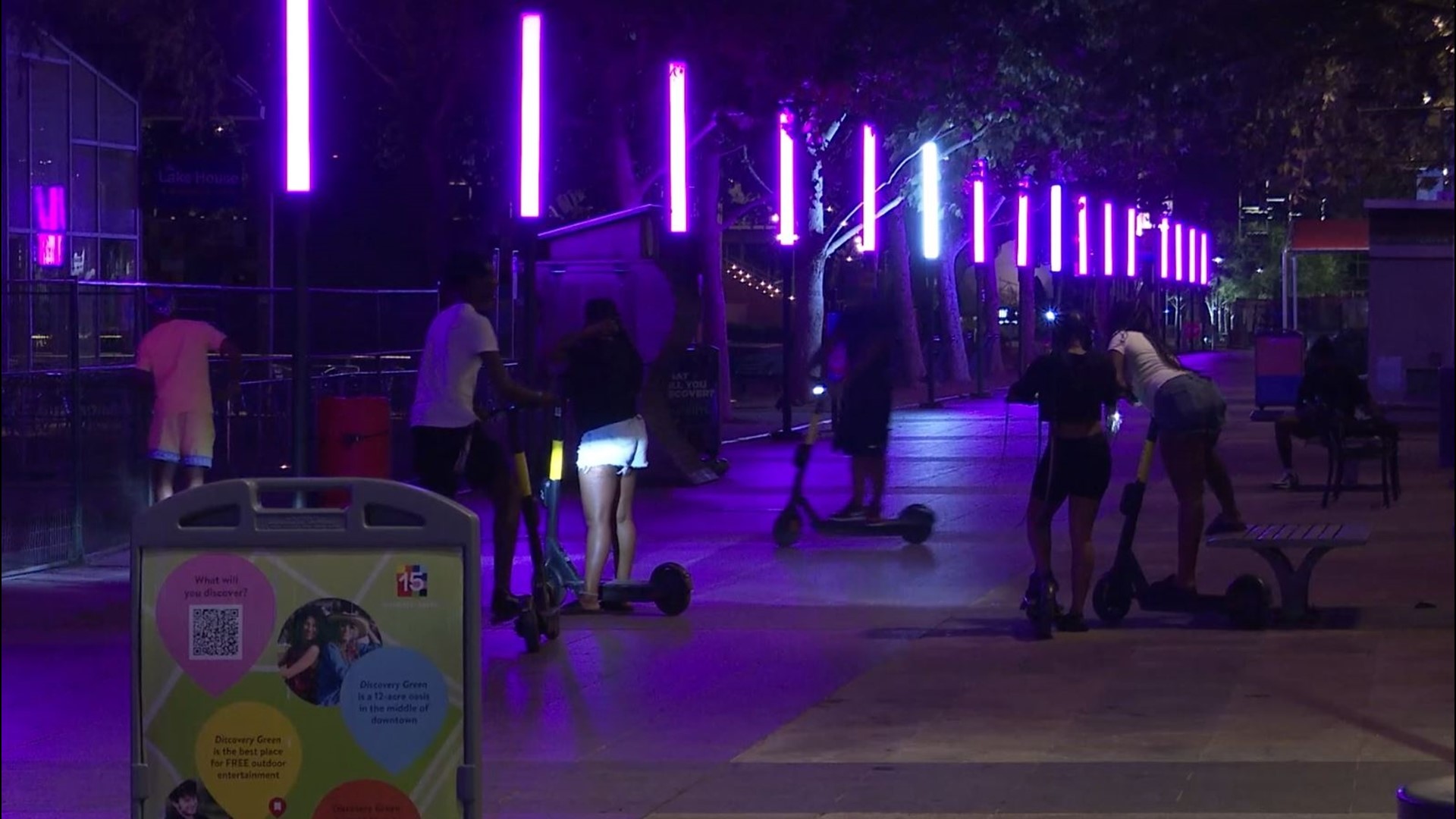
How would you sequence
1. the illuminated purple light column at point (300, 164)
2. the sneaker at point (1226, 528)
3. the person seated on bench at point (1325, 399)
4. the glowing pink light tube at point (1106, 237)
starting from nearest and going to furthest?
the illuminated purple light column at point (300, 164) < the sneaker at point (1226, 528) < the person seated on bench at point (1325, 399) < the glowing pink light tube at point (1106, 237)

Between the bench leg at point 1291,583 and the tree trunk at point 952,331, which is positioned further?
the tree trunk at point 952,331

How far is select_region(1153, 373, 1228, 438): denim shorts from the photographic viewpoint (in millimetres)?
12070

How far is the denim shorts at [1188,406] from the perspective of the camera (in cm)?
1207

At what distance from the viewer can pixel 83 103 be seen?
3139 cm

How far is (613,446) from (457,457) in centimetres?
109

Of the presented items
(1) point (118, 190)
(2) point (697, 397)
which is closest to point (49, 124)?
(1) point (118, 190)

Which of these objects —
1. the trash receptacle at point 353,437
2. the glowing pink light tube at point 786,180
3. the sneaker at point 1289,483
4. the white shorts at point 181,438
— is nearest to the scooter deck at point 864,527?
the trash receptacle at point 353,437

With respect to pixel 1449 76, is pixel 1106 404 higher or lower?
lower

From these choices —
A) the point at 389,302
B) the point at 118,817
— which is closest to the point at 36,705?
the point at 118,817

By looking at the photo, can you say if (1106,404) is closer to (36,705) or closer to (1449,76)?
(1449,76)

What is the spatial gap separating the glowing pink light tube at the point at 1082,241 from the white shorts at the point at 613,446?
4364cm

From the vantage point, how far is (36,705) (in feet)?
32.8

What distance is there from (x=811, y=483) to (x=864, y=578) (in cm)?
801

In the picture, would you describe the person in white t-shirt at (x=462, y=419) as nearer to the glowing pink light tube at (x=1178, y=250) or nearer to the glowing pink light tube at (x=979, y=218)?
the glowing pink light tube at (x=979, y=218)
